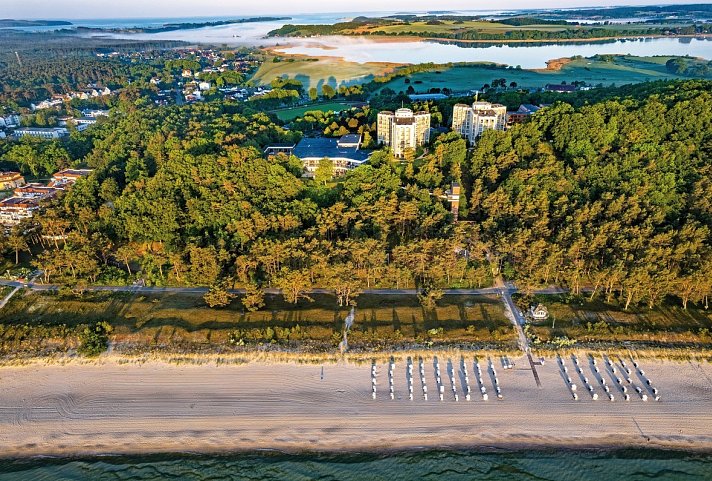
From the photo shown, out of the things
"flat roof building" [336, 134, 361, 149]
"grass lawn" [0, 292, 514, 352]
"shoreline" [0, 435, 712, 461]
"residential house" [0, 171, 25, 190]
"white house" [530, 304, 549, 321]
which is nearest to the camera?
"shoreline" [0, 435, 712, 461]

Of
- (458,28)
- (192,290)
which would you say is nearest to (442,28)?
(458,28)

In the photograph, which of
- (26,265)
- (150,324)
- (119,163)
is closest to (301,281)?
(150,324)

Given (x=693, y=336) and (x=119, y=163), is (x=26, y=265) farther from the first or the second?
(x=693, y=336)

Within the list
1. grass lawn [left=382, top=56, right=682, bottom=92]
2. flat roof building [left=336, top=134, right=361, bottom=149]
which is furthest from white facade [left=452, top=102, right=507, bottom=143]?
grass lawn [left=382, top=56, right=682, bottom=92]

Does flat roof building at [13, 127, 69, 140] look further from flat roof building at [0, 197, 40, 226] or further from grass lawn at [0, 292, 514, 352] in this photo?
grass lawn at [0, 292, 514, 352]

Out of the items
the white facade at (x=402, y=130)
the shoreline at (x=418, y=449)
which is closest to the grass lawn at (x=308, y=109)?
the white facade at (x=402, y=130)

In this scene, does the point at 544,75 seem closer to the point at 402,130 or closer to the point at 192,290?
the point at 402,130

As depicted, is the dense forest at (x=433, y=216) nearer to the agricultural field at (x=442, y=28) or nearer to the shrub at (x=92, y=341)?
the shrub at (x=92, y=341)

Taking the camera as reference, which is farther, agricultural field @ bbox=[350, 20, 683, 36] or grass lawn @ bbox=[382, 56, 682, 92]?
agricultural field @ bbox=[350, 20, 683, 36]
